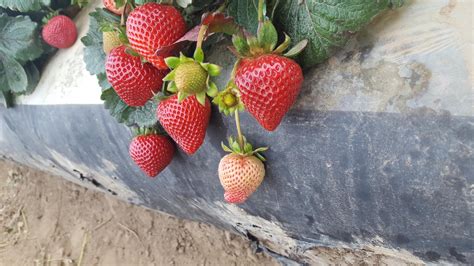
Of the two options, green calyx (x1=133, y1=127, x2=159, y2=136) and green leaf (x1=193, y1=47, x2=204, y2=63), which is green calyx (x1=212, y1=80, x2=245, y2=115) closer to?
green leaf (x1=193, y1=47, x2=204, y2=63)

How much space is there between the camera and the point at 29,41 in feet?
5.05

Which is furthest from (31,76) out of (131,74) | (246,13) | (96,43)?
(246,13)

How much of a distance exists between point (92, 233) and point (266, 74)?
141 cm

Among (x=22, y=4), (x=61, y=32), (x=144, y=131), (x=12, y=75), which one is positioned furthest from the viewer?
(x=12, y=75)

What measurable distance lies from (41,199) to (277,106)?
169 cm

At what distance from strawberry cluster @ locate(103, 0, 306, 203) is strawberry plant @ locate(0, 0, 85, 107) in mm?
489

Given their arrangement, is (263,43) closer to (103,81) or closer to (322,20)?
(322,20)

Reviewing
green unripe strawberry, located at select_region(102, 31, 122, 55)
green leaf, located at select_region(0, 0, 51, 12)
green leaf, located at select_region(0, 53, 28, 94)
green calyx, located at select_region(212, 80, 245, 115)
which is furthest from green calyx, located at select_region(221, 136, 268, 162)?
green leaf, located at select_region(0, 53, 28, 94)

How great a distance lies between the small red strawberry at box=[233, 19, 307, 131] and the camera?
73 cm

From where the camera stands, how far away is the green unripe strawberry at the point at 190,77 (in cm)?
81

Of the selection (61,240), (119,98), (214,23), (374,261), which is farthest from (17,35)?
(374,261)

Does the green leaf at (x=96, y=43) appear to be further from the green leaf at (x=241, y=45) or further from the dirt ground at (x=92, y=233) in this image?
the dirt ground at (x=92, y=233)

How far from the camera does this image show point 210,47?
3.18ft

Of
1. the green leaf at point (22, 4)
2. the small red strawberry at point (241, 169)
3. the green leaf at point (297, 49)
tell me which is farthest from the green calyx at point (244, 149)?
the green leaf at point (22, 4)
